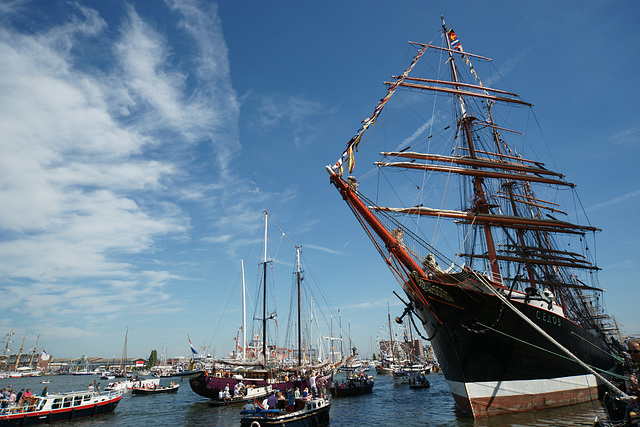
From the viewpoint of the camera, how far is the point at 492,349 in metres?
17.6

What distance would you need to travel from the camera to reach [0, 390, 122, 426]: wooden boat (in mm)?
25114

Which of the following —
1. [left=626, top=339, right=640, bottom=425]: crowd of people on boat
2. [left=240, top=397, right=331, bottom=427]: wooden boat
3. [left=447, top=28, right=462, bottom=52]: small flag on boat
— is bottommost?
[left=240, top=397, right=331, bottom=427]: wooden boat

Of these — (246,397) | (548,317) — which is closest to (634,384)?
(548,317)

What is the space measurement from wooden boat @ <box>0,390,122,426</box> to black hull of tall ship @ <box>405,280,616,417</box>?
3000 cm

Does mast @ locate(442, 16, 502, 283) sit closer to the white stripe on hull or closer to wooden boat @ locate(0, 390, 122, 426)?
the white stripe on hull

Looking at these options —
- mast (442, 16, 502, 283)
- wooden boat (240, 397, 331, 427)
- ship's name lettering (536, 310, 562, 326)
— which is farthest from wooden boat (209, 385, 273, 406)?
ship's name lettering (536, 310, 562, 326)

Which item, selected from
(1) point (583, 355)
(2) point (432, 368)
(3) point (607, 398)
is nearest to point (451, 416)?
(1) point (583, 355)

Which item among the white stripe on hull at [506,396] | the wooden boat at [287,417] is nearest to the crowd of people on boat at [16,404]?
the wooden boat at [287,417]

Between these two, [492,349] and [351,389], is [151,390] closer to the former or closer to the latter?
[351,389]

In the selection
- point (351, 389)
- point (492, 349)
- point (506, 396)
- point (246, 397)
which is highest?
point (492, 349)

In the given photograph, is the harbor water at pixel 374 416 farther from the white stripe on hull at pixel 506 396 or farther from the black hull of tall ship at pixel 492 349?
the black hull of tall ship at pixel 492 349

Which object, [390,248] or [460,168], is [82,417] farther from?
[460,168]

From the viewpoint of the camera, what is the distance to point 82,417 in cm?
2997

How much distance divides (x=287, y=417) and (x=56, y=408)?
22.4m
